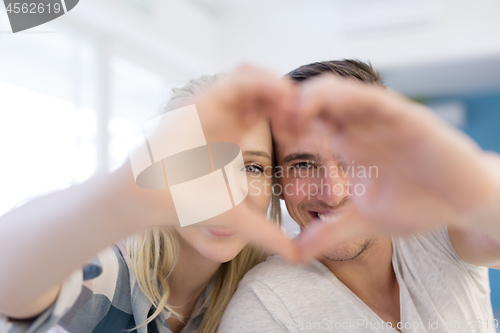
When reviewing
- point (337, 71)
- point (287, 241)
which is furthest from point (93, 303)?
point (337, 71)

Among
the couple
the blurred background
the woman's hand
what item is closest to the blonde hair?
the couple

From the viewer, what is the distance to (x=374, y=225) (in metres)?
0.38

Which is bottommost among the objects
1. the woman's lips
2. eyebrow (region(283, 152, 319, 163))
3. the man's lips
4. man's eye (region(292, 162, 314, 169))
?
the man's lips

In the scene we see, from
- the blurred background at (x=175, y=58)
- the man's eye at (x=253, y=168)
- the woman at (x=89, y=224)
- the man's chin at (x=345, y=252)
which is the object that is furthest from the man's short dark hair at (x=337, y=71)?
the blurred background at (x=175, y=58)

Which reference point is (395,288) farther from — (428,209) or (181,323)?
(428,209)

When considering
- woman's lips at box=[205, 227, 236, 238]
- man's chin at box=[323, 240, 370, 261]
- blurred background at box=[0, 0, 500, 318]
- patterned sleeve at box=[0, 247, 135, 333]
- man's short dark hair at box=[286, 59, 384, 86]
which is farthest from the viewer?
blurred background at box=[0, 0, 500, 318]

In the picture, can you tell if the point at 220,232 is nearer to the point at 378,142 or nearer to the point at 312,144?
the point at 312,144

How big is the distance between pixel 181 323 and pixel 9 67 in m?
1.92

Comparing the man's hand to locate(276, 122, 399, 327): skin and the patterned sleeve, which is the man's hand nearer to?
the patterned sleeve

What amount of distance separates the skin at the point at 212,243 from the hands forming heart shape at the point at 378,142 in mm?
456

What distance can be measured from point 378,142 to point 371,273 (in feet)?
2.51

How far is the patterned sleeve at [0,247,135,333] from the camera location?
0.45 m

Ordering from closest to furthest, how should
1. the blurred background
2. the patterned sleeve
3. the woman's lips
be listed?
the patterned sleeve, the woman's lips, the blurred background

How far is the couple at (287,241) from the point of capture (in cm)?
34
